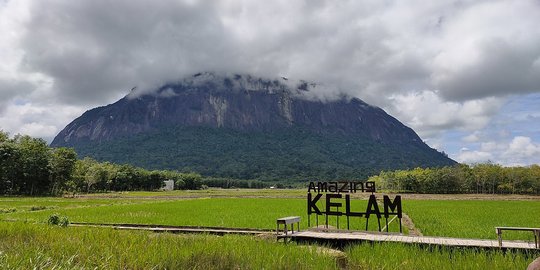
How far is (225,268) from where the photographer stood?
259 inches

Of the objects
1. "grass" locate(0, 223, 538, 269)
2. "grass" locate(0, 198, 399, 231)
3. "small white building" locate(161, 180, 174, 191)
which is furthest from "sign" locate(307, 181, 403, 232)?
"small white building" locate(161, 180, 174, 191)

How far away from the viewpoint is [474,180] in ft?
323

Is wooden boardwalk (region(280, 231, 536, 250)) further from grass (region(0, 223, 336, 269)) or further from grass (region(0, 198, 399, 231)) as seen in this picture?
grass (region(0, 198, 399, 231))

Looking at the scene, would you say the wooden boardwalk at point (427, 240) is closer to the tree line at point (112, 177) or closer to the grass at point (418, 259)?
the grass at point (418, 259)

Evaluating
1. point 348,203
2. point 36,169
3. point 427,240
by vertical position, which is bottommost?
point 427,240

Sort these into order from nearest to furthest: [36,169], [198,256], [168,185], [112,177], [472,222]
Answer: [198,256] → [472,222] → [36,169] → [112,177] → [168,185]

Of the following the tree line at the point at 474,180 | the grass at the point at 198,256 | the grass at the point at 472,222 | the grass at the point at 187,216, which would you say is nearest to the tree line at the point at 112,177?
the tree line at the point at 474,180

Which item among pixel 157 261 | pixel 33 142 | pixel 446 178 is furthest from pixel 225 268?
pixel 446 178

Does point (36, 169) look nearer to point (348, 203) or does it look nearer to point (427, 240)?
point (348, 203)

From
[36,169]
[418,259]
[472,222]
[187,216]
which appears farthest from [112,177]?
[418,259]

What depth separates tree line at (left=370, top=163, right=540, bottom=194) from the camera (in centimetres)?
9388

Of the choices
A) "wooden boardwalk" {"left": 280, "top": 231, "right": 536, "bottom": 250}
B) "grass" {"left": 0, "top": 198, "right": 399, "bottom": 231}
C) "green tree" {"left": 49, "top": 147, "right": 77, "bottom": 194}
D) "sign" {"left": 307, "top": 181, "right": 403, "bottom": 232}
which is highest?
"green tree" {"left": 49, "top": 147, "right": 77, "bottom": 194}

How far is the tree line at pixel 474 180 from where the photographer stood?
308ft

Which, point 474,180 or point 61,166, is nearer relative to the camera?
point 61,166
